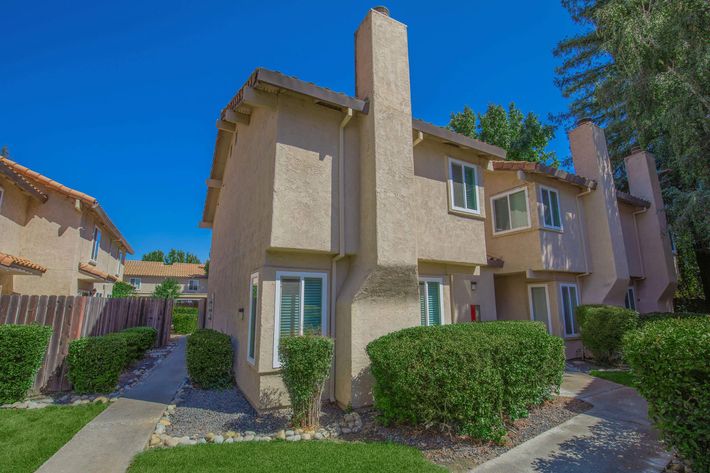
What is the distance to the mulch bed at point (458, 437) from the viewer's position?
6.07 metres

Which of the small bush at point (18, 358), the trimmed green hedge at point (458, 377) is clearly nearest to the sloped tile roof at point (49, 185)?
the small bush at point (18, 358)

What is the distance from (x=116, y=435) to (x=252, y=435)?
252cm

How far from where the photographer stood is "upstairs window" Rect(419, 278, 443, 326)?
1090 cm

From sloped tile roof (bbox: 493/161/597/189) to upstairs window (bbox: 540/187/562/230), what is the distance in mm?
691

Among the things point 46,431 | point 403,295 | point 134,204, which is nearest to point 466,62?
point 403,295

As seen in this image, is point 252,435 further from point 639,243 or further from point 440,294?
point 639,243

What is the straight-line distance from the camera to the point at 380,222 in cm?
880

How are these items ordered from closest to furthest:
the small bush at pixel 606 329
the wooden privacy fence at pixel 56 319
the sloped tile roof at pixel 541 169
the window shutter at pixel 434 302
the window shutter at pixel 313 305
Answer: the window shutter at pixel 313 305
the wooden privacy fence at pixel 56 319
the window shutter at pixel 434 302
the small bush at pixel 606 329
the sloped tile roof at pixel 541 169

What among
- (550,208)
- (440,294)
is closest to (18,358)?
(440,294)

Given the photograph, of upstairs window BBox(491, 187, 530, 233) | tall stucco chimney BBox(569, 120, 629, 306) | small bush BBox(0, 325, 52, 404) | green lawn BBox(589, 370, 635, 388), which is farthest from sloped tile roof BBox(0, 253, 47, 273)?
tall stucco chimney BBox(569, 120, 629, 306)

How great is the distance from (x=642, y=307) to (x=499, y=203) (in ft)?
36.2

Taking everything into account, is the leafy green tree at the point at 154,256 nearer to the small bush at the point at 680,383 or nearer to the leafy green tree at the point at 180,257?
the leafy green tree at the point at 180,257

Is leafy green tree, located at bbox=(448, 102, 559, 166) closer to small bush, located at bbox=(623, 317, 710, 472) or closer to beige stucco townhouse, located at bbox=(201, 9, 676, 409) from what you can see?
beige stucco townhouse, located at bbox=(201, 9, 676, 409)

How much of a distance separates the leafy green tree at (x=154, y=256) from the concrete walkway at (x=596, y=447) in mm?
84067
